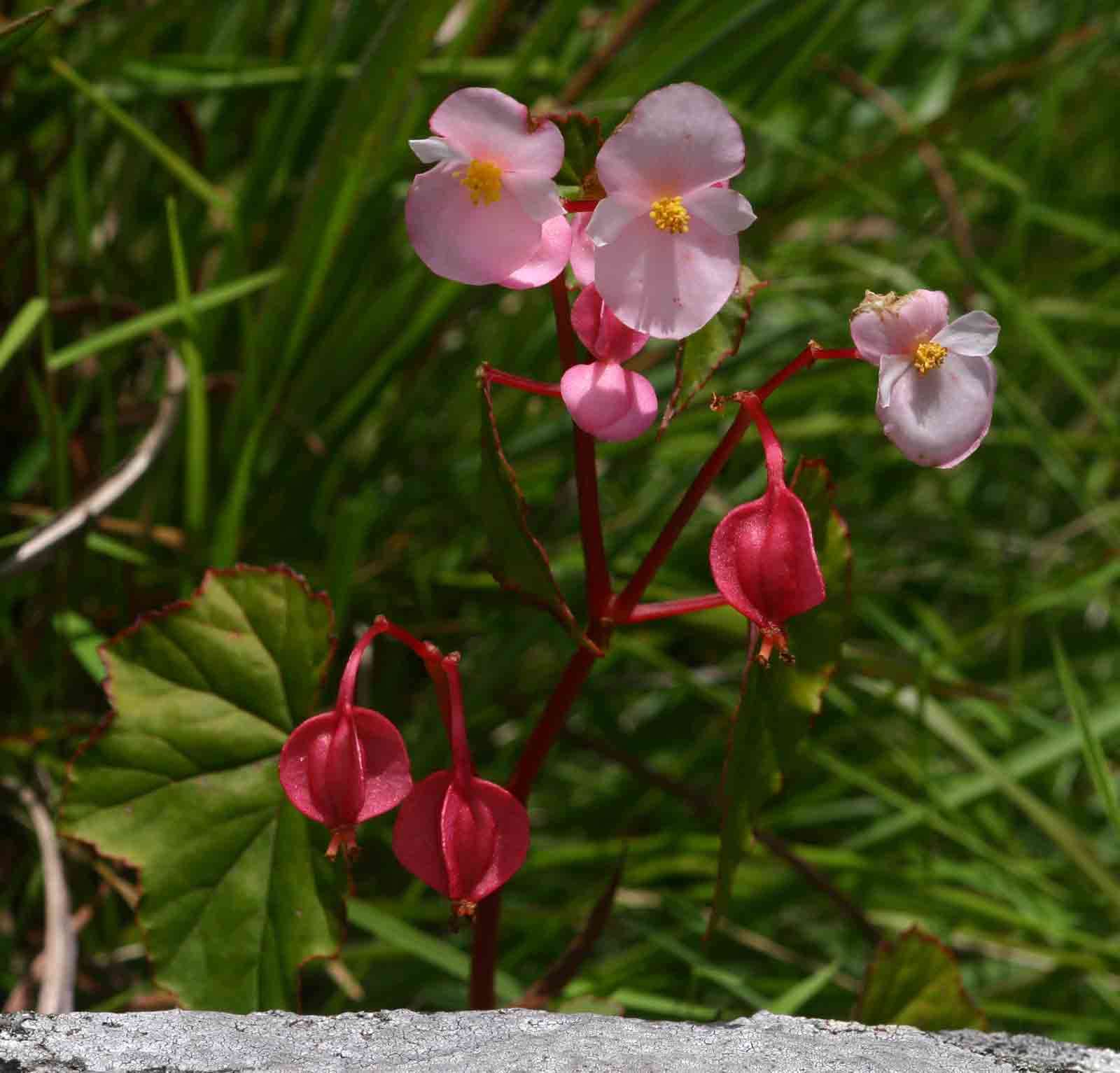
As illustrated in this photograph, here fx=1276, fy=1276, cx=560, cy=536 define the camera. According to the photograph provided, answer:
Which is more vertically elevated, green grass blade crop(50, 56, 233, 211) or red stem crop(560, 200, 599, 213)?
green grass blade crop(50, 56, 233, 211)

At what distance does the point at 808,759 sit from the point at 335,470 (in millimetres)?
555

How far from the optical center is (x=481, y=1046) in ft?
1.93

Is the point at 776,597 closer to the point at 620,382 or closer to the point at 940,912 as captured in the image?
the point at 620,382

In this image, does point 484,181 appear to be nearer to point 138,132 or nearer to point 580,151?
point 580,151

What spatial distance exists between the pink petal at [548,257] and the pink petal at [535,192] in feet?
0.06

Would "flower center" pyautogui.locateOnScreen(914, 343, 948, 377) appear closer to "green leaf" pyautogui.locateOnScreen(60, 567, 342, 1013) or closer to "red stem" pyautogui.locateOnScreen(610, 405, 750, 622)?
"red stem" pyautogui.locateOnScreen(610, 405, 750, 622)

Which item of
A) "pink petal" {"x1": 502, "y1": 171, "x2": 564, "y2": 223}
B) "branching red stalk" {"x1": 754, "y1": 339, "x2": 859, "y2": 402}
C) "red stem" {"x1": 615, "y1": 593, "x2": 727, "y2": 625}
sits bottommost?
"red stem" {"x1": 615, "y1": 593, "x2": 727, "y2": 625}

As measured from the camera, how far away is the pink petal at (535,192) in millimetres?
581

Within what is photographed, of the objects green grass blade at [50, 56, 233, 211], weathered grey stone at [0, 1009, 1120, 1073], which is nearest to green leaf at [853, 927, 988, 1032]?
weathered grey stone at [0, 1009, 1120, 1073]

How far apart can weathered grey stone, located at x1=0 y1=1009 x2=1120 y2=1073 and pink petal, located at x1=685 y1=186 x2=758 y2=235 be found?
0.38 m

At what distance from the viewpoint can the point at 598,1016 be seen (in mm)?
654

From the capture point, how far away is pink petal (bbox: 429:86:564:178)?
57cm

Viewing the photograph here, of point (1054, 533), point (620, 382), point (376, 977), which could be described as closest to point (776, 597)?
point (620, 382)

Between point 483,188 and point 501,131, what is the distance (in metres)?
0.03
